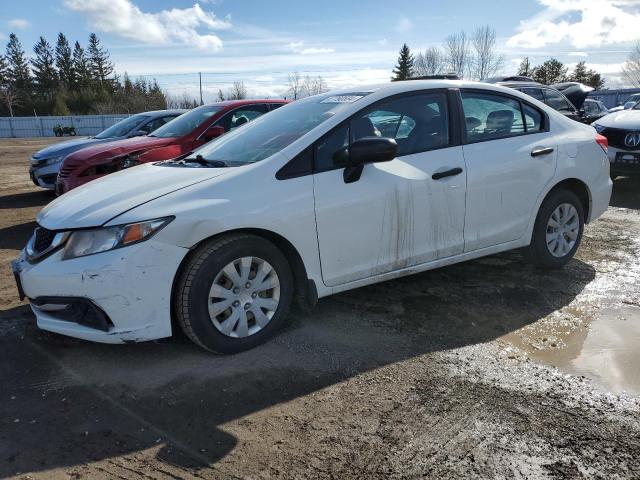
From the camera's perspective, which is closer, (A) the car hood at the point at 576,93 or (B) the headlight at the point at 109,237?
(B) the headlight at the point at 109,237

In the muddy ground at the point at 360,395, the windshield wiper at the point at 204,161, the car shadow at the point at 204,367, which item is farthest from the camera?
the windshield wiper at the point at 204,161

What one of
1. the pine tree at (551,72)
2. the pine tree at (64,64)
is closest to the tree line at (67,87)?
the pine tree at (64,64)

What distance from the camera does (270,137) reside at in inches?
155

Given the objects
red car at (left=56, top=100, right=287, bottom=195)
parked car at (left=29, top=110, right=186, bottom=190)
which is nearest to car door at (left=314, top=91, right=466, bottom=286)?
red car at (left=56, top=100, right=287, bottom=195)

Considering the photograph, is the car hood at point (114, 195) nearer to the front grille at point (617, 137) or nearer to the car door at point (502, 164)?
the car door at point (502, 164)

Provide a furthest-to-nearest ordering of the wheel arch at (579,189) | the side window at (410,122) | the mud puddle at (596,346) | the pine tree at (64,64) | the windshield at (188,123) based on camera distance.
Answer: the pine tree at (64,64), the windshield at (188,123), the wheel arch at (579,189), the side window at (410,122), the mud puddle at (596,346)

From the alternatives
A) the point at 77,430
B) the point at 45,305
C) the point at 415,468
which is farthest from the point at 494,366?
the point at 45,305

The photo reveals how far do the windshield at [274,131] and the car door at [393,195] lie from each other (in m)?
0.25

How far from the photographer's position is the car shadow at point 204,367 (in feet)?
8.43

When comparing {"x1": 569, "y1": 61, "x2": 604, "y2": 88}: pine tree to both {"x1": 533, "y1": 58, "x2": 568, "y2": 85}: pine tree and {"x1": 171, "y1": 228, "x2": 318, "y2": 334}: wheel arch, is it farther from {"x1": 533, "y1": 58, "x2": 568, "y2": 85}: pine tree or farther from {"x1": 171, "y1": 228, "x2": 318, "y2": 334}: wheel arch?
{"x1": 171, "y1": 228, "x2": 318, "y2": 334}: wheel arch

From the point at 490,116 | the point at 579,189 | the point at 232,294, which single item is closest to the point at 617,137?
the point at 579,189

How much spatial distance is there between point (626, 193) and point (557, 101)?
2687mm

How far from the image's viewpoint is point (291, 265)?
3580 mm

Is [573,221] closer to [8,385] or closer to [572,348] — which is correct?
[572,348]
